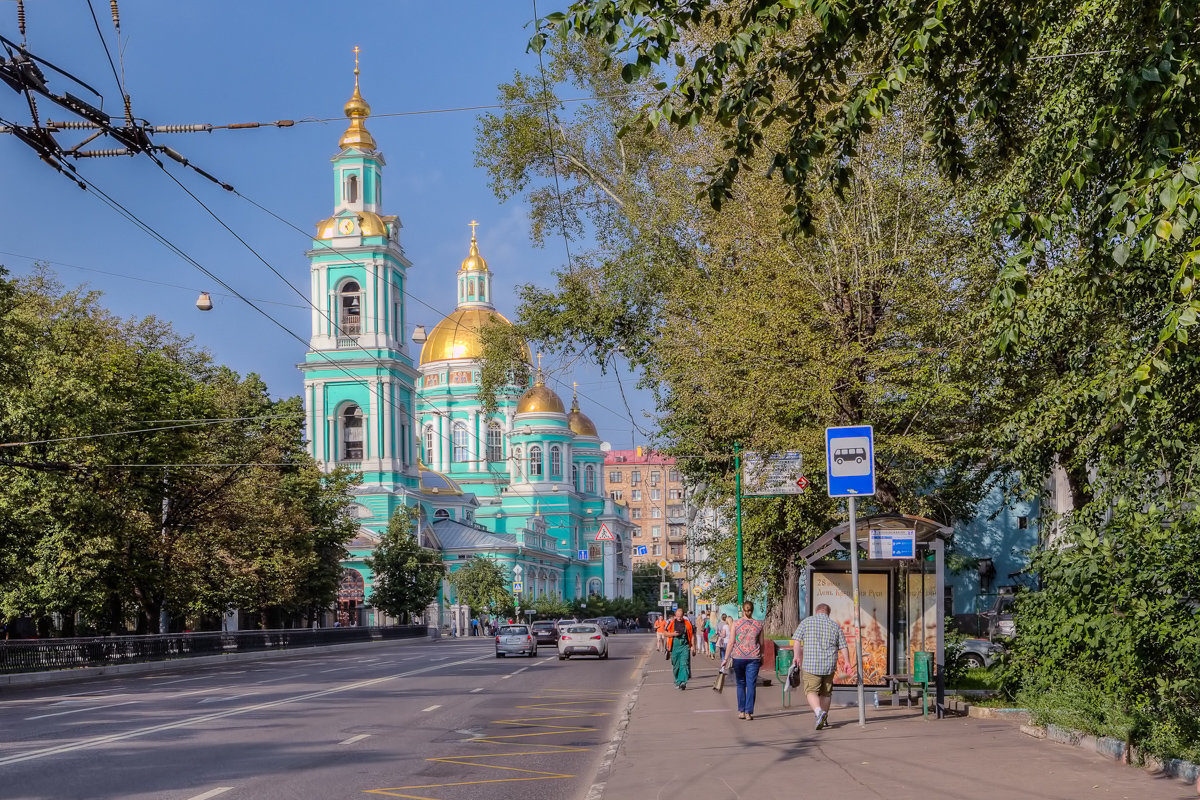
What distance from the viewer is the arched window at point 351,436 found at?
98.6 m

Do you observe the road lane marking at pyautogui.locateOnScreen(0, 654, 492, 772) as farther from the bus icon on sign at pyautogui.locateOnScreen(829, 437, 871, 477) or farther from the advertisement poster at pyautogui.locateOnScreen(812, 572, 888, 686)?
the bus icon on sign at pyautogui.locateOnScreen(829, 437, 871, 477)

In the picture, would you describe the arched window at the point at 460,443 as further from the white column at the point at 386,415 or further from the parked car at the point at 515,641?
the parked car at the point at 515,641

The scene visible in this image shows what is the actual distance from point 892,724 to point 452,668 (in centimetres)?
2378

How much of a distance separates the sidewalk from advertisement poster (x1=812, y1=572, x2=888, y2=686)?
0.54m

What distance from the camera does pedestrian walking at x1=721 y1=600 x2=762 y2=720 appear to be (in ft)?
57.9

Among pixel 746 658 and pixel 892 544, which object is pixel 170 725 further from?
A: pixel 892 544

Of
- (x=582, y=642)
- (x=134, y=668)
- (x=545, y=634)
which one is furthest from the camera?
(x=545, y=634)

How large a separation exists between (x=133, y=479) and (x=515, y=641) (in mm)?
15140

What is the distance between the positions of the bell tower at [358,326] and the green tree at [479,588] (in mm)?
10507

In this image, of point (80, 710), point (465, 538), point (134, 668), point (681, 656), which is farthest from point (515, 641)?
point (465, 538)

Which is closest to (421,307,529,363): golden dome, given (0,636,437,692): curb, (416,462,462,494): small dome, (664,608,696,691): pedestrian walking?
(416,462,462,494): small dome

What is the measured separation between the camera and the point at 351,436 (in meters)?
99.6

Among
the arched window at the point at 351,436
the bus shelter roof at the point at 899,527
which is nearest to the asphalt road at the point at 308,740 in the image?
the bus shelter roof at the point at 899,527

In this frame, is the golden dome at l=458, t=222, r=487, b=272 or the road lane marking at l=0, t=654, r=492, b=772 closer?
the road lane marking at l=0, t=654, r=492, b=772
